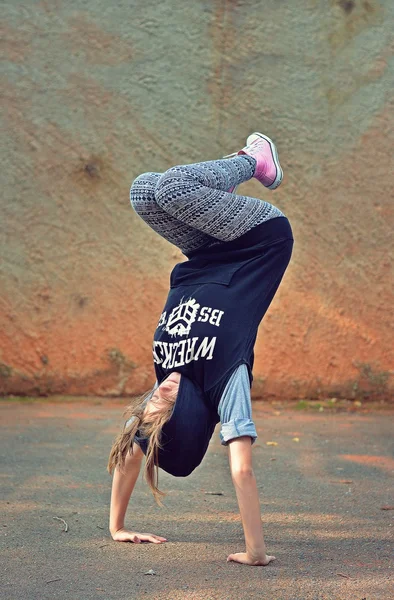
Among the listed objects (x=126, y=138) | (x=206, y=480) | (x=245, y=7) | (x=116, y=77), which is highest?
(x=245, y=7)

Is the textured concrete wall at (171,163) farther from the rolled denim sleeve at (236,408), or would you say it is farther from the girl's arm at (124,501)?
the rolled denim sleeve at (236,408)

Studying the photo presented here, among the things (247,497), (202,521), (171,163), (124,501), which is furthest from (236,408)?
(171,163)

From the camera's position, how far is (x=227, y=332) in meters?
2.74

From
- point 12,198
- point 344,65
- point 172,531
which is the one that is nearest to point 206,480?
point 172,531

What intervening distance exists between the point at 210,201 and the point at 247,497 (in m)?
0.97

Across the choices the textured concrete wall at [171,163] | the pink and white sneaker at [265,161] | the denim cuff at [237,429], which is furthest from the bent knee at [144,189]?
the textured concrete wall at [171,163]

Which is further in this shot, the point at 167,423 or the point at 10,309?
the point at 10,309

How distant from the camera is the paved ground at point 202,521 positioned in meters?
2.58

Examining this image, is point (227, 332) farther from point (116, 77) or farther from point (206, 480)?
point (116, 77)

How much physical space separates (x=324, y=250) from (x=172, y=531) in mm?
3206

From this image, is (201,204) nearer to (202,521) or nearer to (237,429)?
(237,429)

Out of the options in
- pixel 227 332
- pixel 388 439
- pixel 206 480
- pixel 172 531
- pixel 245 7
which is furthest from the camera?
pixel 245 7

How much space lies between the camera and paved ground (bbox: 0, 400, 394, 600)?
2.58 metres

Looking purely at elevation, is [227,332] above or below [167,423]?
above
